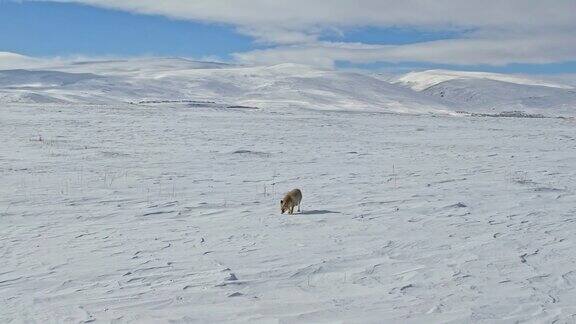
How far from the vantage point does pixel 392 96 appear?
145000 millimetres

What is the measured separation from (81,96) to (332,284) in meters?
99.8

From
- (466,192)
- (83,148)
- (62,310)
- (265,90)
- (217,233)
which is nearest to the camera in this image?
(62,310)

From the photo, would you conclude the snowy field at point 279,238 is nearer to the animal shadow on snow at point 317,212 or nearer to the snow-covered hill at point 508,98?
the animal shadow on snow at point 317,212

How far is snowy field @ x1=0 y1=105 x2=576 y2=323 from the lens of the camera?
612 cm

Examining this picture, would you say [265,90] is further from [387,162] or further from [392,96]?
[387,162]

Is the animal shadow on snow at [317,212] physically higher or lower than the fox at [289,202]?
lower

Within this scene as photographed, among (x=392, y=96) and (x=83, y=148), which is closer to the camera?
(x=83, y=148)

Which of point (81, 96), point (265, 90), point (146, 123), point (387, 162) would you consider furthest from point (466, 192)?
point (265, 90)

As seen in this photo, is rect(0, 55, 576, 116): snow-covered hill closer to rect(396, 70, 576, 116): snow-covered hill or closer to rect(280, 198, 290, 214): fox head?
rect(396, 70, 576, 116): snow-covered hill

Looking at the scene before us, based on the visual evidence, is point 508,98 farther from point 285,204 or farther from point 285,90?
point 285,204

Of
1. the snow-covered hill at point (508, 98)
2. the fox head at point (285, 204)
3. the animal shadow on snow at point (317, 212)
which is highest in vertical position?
the fox head at point (285, 204)

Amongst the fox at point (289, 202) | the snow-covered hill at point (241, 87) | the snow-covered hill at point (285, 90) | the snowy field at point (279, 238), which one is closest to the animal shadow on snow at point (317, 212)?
the snowy field at point (279, 238)

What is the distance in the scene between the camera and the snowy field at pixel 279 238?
612cm

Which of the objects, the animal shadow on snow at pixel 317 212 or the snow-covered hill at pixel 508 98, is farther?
the snow-covered hill at pixel 508 98
